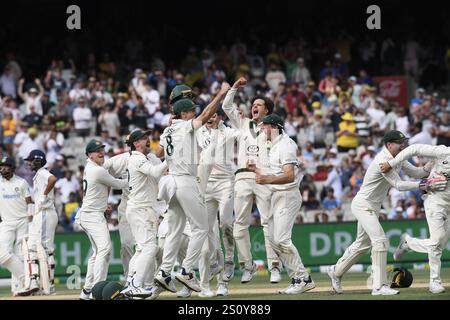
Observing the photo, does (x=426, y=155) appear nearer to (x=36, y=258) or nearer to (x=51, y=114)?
(x=36, y=258)

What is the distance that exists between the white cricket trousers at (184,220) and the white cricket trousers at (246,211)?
9.28 ft

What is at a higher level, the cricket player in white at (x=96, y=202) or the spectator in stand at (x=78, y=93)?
the spectator in stand at (x=78, y=93)

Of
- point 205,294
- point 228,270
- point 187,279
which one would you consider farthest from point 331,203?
point 187,279

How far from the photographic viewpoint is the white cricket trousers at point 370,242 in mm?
16203

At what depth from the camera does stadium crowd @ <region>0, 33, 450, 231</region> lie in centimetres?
2780

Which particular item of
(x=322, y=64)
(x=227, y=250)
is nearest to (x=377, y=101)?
(x=322, y=64)

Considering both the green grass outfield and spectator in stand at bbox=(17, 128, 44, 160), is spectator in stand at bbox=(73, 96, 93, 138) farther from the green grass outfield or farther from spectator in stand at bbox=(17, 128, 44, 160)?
the green grass outfield

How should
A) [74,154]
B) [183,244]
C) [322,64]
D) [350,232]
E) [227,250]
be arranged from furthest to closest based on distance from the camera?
[322,64]
[74,154]
[350,232]
[227,250]
[183,244]

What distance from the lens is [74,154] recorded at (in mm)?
29938

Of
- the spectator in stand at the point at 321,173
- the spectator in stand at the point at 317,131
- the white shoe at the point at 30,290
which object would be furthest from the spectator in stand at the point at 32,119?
the white shoe at the point at 30,290

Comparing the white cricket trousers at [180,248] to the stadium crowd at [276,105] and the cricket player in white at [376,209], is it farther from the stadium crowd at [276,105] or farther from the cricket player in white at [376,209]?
the stadium crowd at [276,105]

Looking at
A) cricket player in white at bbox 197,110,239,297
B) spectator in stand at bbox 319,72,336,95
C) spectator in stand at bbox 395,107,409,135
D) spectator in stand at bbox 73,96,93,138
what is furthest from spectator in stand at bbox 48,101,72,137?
cricket player in white at bbox 197,110,239,297

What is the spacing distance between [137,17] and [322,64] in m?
5.95

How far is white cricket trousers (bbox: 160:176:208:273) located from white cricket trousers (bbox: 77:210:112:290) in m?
1.63
